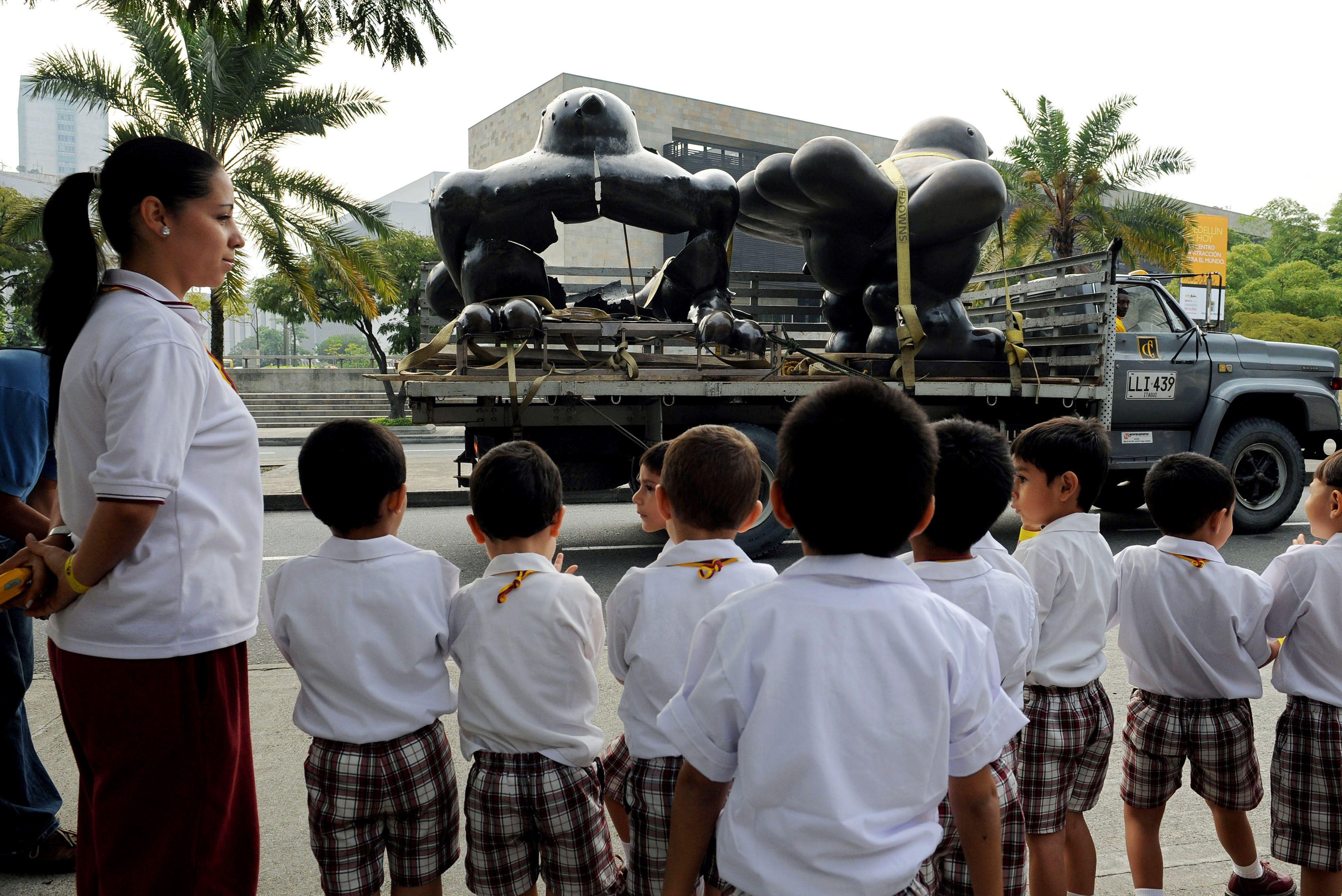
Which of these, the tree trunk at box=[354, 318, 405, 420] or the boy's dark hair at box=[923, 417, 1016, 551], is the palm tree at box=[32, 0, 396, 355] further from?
the boy's dark hair at box=[923, 417, 1016, 551]

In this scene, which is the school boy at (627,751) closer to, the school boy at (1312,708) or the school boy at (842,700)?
the school boy at (842,700)

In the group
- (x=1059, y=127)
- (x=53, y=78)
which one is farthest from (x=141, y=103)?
(x=1059, y=127)

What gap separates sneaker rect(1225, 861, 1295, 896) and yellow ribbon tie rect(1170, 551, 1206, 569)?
786 millimetres

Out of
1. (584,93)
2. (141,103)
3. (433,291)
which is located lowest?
(433,291)

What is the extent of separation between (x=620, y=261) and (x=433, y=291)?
59.2ft

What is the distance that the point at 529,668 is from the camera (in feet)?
6.46

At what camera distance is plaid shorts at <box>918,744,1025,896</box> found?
1.78 meters

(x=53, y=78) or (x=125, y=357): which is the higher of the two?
(x=53, y=78)

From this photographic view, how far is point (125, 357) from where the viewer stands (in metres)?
1.66

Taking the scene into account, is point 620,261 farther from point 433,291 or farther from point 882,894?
point 882,894

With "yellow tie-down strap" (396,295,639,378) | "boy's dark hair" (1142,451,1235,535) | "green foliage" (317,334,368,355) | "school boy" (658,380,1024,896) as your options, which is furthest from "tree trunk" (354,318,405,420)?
"green foliage" (317,334,368,355)

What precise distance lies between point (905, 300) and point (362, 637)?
5319 mm

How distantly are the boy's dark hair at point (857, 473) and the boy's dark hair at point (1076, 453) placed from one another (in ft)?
3.44

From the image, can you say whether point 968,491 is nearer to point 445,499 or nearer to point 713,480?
point 713,480
